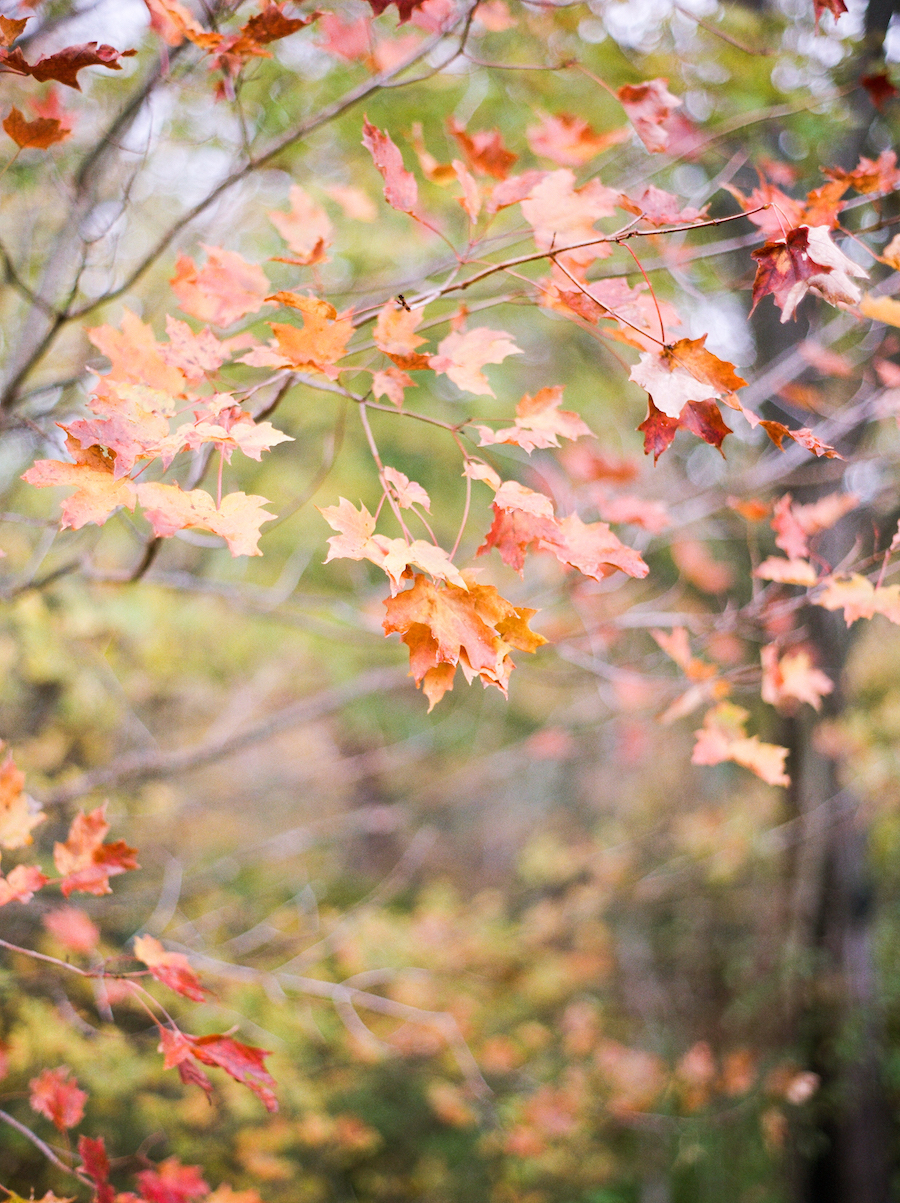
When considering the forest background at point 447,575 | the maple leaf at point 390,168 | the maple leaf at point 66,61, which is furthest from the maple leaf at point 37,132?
the maple leaf at point 390,168

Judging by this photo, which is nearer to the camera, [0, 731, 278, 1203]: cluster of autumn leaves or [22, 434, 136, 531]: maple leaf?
[22, 434, 136, 531]: maple leaf

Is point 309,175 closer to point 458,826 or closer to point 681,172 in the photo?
point 681,172

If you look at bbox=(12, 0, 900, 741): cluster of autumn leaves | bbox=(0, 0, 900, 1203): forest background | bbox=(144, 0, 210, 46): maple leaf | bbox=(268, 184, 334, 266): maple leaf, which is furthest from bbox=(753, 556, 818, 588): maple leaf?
bbox=(144, 0, 210, 46): maple leaf

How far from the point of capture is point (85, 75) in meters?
2.30

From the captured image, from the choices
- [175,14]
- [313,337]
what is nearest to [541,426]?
[313,337]

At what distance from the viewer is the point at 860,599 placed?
4.61 feet

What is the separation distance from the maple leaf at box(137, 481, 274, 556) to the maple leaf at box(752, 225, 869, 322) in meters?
0.78

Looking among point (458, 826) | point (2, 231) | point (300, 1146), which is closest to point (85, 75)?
point (2, 231)

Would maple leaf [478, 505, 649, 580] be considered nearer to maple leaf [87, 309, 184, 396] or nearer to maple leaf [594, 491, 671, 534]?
maple leaf [87, 309, 184, 396]

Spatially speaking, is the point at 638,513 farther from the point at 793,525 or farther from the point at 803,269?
the point at 803,269

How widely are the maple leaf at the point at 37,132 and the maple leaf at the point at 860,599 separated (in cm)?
168

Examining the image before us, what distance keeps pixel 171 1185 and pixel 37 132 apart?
193 cm

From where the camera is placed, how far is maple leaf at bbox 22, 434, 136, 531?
1.00m

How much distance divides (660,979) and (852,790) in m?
3.20
